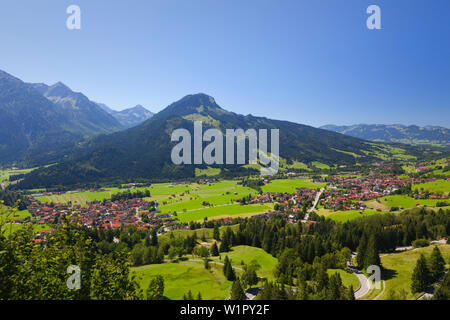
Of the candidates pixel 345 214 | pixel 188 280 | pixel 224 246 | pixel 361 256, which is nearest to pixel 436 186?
pixel 345 214

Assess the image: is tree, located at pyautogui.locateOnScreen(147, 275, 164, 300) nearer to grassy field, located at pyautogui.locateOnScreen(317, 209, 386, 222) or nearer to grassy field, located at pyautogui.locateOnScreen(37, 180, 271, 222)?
grassy field, located at pyautogui.locateOnScreen(37, 180, 271, 222)

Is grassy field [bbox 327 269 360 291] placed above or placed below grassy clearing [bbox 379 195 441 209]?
below

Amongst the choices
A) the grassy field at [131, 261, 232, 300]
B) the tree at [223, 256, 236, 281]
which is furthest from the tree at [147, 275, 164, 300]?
the tree at [223, 256, 236, 281]

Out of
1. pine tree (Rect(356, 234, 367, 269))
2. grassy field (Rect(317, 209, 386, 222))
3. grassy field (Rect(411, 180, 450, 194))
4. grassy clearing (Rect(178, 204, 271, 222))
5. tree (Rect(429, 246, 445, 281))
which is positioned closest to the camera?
tree (Rect(429, 246, 445, 281))

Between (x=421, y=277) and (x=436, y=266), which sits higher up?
(x=436, y=266)

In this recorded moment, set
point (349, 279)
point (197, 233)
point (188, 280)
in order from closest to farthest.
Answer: point (188, 280)
point (349, 279)
point (197, 233)

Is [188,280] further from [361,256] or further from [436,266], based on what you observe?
[436,266]
